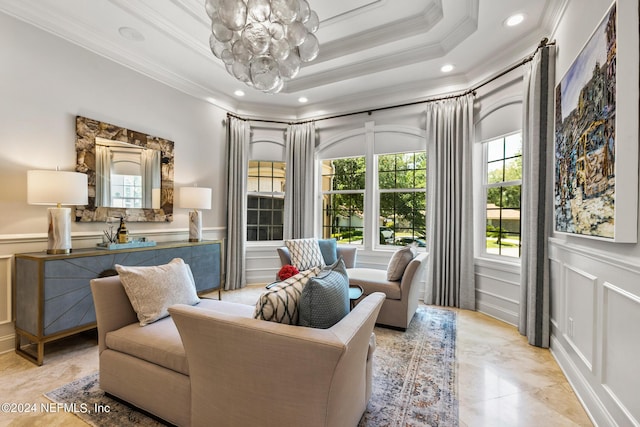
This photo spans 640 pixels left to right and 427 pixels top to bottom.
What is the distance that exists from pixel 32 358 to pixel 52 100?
2260mm

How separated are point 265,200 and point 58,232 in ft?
9.89

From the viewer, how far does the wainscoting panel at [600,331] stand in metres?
1.43

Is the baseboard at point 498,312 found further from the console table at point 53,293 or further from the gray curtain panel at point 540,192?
the console table at point 53,293

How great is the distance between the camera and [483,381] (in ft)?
6.99

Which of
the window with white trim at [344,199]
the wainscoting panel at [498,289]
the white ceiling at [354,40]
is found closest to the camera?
the white ceiling at [354,40]

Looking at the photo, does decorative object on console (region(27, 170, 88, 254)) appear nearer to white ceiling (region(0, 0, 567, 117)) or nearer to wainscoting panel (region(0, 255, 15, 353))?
wainscoting panel (region(0, 255, 15, 353))

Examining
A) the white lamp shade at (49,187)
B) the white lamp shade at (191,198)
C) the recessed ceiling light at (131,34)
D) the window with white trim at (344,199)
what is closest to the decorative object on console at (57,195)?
the white lamp shade at (49,187)

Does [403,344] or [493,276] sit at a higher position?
[493,276]

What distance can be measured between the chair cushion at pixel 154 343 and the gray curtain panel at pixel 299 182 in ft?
10.1

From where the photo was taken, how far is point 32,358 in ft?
7.77

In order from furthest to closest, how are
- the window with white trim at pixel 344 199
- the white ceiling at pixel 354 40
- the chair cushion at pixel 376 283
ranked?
the window with white trim at pixel 344 199 < the chair cushion at pixel 376 283 < the white ceiling at pixel 354 40

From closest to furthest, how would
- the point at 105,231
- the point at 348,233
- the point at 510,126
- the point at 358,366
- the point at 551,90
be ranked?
the point at 358,366 → the point at 551,90 → the point at 105,231 → the point at 510,126 → the point at 348,233

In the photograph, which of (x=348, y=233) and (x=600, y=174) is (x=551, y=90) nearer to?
(x=600, y=174)

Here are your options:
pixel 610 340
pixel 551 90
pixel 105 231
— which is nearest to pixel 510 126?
pixel 551 90
